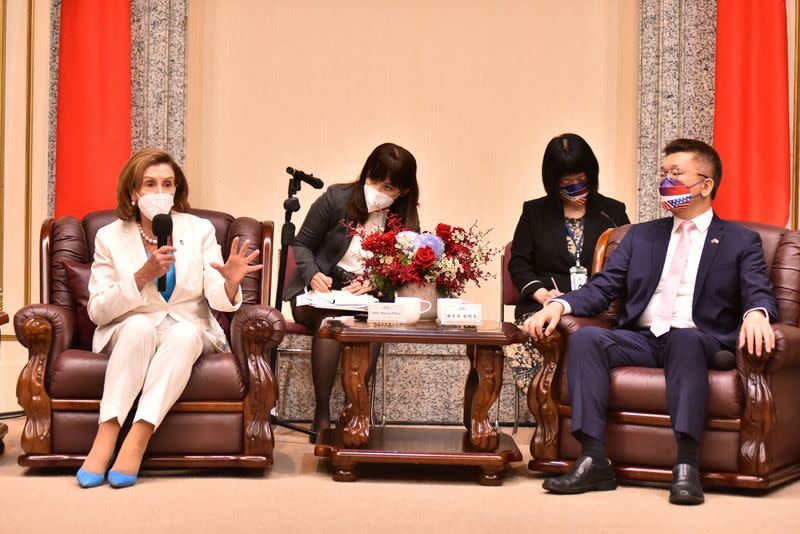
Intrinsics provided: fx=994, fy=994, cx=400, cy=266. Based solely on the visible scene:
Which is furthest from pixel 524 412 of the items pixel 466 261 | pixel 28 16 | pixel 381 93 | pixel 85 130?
pixel 28 16

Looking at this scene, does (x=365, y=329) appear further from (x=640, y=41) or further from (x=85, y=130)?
(x=640, y=41)

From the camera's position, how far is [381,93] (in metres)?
5.80

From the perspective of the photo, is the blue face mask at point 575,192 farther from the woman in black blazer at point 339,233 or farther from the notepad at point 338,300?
the notepad at point 338,300

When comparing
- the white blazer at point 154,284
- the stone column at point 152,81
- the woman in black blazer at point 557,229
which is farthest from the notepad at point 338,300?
the stone column at point 152,81

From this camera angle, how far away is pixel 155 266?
3.43 meters

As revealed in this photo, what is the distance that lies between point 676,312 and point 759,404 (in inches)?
19.3

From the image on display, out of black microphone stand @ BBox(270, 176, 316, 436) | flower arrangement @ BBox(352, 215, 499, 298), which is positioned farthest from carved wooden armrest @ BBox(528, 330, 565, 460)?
black microphone stand @ BBox(270, 176, 316, 436)

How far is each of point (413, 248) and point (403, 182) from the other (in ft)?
1.89

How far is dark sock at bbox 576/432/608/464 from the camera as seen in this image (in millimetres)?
3291

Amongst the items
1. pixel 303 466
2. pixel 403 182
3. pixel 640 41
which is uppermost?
pixel 640 41

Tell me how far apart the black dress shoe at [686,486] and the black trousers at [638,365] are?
11cm

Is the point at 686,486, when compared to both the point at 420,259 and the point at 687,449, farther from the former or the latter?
the point at 420,259

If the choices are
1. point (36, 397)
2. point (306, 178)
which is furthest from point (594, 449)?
point (36, 397)

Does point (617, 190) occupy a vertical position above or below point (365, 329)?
above
